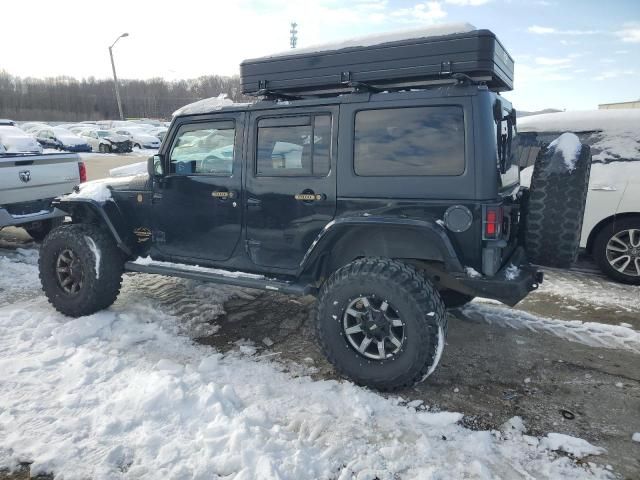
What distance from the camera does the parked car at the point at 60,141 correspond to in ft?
83.9

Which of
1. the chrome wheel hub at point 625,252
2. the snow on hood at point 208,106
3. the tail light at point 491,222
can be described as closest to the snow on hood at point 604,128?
the chrome wheel hub at point 625,252

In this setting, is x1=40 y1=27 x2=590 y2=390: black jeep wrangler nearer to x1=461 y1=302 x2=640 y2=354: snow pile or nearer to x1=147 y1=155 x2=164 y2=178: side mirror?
x1=147 y1=155 x2=164 y2=178: side mirror

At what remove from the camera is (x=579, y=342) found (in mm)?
3957

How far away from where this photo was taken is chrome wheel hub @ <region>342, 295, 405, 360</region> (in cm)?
316

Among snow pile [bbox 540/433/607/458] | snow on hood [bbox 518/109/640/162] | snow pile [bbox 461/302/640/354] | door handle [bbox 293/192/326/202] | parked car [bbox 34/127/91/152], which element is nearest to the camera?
snow pile [bbox 540/433/607/458]

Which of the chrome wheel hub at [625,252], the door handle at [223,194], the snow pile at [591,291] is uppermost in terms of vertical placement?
the door handle at [223,194]

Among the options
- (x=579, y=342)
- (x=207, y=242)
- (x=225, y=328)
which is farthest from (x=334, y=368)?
(x=579, y=342)

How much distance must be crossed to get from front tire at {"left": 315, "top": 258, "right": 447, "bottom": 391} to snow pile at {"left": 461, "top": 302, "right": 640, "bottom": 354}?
1.51 m

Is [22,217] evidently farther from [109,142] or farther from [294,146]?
[109,142]

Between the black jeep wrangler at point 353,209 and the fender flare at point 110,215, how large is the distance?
25mm

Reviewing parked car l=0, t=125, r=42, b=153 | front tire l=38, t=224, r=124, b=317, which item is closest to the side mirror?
front tire l=38, t=224, r=124, b=317

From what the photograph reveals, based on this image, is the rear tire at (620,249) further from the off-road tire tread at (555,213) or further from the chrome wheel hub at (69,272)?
the chrome wheel hub at (69,272)

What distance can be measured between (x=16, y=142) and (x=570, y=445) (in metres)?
8.50

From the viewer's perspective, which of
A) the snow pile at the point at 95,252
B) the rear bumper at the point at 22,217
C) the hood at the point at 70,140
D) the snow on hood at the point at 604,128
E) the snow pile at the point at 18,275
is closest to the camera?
the snow pile at the point at 95,252
